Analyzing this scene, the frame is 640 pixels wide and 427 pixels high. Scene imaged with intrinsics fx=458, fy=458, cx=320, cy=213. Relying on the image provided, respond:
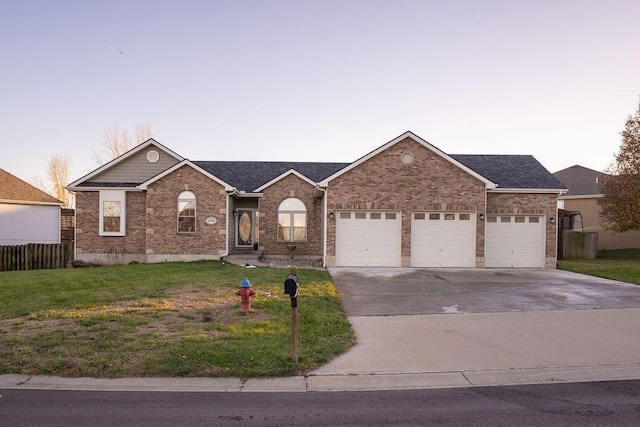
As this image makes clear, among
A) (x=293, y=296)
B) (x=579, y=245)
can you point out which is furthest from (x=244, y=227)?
(x=579, y=245)

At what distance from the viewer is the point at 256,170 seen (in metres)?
25.9

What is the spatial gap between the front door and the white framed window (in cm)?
→ 549

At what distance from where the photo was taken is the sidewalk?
592 cm

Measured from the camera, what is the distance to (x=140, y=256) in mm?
21094

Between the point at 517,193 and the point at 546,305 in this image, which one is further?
the point at 517,193

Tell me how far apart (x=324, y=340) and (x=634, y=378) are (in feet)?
14.6

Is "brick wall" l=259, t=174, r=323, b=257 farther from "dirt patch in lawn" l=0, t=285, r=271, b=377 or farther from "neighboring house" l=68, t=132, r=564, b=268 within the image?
"dirt patch in lawn" l=0, t=285, r=271, b=377

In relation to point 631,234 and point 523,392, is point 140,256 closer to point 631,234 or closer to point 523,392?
point 523,392

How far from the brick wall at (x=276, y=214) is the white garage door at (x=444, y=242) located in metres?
5.29

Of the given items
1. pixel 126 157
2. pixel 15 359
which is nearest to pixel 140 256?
pixel 126 157

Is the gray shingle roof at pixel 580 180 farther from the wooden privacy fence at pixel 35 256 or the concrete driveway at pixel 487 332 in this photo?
the wooden privacy fence at pixel 35 256

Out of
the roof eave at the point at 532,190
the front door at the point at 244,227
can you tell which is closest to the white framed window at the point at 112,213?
the front door at the point at 244,227

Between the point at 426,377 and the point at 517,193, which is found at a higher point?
the point at 517,193

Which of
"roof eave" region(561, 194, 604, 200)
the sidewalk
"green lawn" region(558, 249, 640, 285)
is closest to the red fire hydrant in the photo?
the sidewalk
